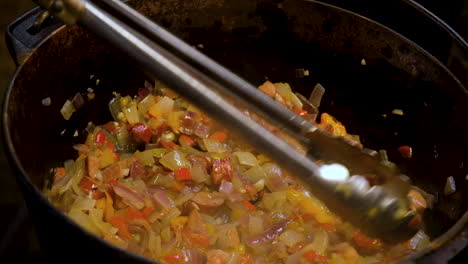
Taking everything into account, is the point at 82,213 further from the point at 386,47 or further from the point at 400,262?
the point at 386,47

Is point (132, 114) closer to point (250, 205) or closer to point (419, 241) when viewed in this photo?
point (250, 205)

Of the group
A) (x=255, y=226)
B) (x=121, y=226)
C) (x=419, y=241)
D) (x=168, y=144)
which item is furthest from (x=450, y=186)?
(x=121, y=226)

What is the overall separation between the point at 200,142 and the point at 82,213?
0.55 m

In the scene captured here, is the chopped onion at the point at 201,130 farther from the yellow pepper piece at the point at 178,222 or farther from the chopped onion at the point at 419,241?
the chopped onion at the point at 419,241

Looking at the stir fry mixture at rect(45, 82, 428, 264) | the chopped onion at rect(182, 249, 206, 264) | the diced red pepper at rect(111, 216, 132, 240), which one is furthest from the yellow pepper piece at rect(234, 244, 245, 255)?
the diced red pepper at rect(111, 216, 132, 240)

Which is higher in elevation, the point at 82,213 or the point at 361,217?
the point at 361,217

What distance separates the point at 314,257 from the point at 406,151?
617 millimetres

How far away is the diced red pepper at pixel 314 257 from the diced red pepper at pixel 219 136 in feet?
1.94

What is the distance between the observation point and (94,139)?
2.02 meters

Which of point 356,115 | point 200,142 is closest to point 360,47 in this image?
point 356,115

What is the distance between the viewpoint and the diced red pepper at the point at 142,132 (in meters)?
2.04

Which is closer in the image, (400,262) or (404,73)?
(400,262)

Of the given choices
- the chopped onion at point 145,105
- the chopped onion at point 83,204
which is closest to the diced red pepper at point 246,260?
the chopped onion at point 83,204

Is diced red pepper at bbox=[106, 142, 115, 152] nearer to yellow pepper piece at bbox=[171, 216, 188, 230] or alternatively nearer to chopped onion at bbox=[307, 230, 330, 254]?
yellow pepper piece at bbox=[171, 216, 188, 230]
